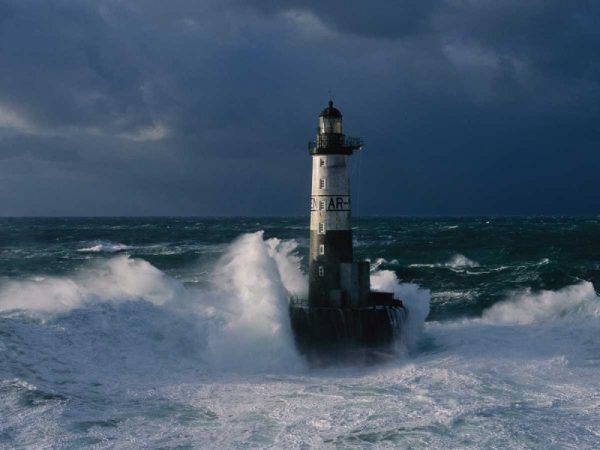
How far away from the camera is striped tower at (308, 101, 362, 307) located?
20.6 metres

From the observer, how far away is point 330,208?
20.6 metres

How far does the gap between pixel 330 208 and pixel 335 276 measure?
2010 millimetres

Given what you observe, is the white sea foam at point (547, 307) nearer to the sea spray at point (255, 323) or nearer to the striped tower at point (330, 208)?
the striped tower at point (330, 208)

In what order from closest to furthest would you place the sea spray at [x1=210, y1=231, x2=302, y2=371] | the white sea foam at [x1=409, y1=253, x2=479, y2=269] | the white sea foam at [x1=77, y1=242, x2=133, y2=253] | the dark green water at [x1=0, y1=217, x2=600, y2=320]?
the sea spray at [x1=210, y1=231, x2=302, y2=371]
the dark green water at [x1=0, y1=217, x2=600, y2=320]
the white sea foam at [x1=409, y1=253, x2=479, y2=269]
the white sea foam at [x1=77, y1=242, x2=133, y2=253]

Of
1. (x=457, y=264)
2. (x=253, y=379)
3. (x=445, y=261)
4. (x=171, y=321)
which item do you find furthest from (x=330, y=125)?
(x=445, y=261)

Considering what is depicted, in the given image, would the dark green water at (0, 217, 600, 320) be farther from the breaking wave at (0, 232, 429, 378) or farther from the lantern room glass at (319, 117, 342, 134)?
the lantern room glass at (319, 117, 342, 134)

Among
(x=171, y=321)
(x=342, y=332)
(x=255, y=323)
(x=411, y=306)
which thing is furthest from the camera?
(x=411, y=306)

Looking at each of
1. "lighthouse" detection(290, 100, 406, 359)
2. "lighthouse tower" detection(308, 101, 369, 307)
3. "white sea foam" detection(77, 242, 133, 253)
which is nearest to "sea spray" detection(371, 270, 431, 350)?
"lighthouse" detection(290, 100, 406, 359)

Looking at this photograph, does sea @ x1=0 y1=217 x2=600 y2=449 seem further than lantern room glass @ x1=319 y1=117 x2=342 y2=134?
No

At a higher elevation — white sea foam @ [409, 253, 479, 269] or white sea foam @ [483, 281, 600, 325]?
white sea foam @ [409, 253, 479, 269]

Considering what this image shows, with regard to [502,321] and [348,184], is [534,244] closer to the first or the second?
[502,321]

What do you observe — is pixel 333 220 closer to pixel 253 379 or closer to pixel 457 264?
pixel 253 379

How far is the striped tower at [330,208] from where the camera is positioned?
20.6 meters

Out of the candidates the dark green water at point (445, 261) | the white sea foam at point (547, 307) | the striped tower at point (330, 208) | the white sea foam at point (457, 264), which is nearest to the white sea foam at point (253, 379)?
the white sea foam at point (547, 307)
